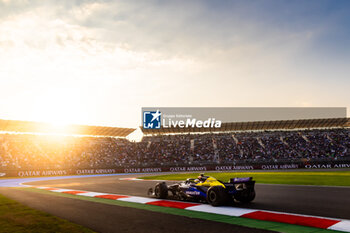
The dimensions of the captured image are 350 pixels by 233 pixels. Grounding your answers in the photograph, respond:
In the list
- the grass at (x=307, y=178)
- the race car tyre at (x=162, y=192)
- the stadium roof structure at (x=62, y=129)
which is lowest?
the grass at (x=307, y=178)

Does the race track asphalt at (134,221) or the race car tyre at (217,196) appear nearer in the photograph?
the race track asphalt at (134,221)

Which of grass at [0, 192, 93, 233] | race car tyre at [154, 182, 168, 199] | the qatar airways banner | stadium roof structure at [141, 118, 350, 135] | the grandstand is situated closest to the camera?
grass at [0, 192, 93, 233]

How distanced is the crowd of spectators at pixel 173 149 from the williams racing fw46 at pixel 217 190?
111 feet

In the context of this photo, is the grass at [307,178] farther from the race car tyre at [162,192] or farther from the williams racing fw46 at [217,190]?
the race car tyre at [162,192]

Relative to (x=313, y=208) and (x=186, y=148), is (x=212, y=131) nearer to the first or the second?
(x=186, y=148)

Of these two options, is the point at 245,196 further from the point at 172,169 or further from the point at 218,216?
the point at 172,169

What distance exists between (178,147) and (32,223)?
49346 mm

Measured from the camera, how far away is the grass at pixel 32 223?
6.57m

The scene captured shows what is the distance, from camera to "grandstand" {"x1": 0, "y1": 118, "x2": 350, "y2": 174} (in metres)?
43.5

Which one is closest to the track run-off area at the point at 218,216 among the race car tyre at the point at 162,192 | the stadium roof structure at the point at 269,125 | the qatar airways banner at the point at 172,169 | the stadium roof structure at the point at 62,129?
the race car tyre at the point at 162,192

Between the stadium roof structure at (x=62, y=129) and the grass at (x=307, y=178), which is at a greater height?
the stadium roof structure at (x=62, y=129)

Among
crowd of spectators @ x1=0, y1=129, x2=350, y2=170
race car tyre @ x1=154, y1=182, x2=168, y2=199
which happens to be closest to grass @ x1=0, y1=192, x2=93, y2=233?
race car tyre @ x1=154, y1=182, x2=168, y2=199

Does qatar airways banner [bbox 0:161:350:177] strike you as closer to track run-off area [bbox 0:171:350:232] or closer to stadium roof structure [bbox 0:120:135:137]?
stadium roof structure [bbox 0:120:135:137]

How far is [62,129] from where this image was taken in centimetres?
5162
